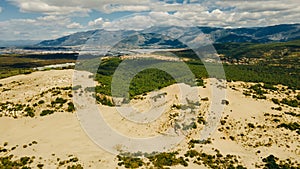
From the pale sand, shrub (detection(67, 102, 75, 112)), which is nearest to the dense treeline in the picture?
shrub (detection(67, 102, 75, 112))

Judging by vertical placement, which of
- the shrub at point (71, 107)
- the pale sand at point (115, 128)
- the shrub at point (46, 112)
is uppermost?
the shrub at point (71, 107)

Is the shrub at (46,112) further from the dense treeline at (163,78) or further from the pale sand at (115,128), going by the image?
the dense treeline at (163,78)

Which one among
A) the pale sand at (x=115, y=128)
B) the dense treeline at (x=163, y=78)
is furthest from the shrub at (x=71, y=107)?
the dense treeline at (x=163, y=78)

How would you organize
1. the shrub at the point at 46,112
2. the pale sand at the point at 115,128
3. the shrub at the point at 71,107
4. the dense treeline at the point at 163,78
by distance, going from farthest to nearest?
the dense treeline at the point at 163,78 < the shrub at the point at 71,107 < the shrub at the point at 46,112 < the pale sand at the point at 115,128

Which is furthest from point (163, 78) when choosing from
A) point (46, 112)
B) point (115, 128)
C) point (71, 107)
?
point (115, 128)

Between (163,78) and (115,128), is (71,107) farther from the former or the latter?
(163,78)

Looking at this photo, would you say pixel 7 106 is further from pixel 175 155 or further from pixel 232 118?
pixel 232 118

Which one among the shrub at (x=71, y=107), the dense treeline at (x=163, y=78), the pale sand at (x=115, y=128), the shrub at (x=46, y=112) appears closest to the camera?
the pale sand at (x=115, y=128)

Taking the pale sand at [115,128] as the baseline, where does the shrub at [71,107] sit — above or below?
above
